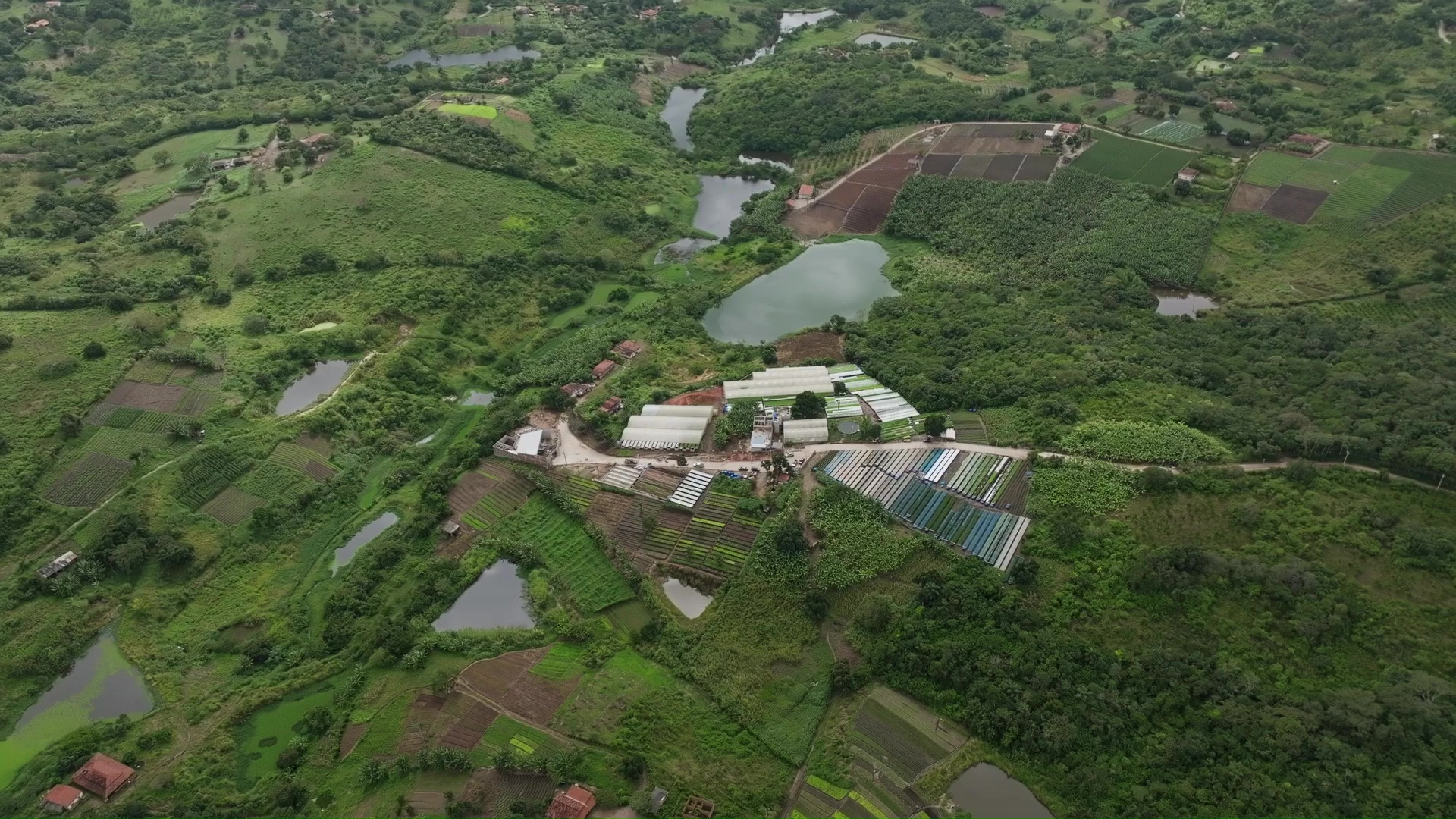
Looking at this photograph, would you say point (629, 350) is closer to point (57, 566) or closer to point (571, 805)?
point (571, 805)

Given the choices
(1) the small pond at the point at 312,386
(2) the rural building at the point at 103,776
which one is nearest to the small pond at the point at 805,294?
(1) the small pond at the point at 312,386

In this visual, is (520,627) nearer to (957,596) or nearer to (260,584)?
(260,584)

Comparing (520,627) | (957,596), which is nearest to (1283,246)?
(957,596)

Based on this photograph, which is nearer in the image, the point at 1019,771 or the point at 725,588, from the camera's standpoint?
the point at 1019,771


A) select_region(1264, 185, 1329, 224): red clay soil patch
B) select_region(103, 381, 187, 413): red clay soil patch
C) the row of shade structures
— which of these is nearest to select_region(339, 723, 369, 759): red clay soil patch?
the row of shade structures

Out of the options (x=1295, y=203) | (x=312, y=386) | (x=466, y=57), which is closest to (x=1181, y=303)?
(x=1295, y=203)

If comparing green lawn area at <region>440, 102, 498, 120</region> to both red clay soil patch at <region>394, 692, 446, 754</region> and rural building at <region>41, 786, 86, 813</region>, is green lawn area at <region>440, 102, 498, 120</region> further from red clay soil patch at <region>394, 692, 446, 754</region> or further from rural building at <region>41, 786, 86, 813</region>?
rural building at <region>41, 786, 86, 813</region>
